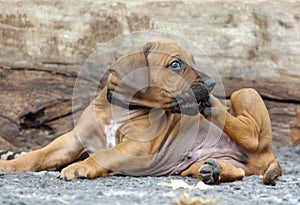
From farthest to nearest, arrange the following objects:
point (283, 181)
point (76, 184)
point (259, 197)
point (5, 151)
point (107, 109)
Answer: point (5, 151) < point (107, 109) < point (283, 181) < point (76, 184) < point (259, 197)

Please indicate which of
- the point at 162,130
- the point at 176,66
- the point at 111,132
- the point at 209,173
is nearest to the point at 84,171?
the point at 111,132

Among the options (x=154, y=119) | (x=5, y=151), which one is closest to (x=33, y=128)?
(x=5, y=151)

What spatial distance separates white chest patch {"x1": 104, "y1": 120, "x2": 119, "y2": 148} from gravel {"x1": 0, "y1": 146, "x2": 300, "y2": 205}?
0.43m

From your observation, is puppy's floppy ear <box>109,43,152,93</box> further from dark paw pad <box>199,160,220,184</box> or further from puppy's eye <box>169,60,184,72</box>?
dark paw pad <box>199,160,220,184</box>

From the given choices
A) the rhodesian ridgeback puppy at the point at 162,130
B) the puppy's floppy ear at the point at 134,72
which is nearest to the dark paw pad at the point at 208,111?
the rhodesian ridgeback puppy at the point at 162,130

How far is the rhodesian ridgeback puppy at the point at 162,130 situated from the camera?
559 centimetres

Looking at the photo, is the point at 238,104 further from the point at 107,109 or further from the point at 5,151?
the point at 5,151

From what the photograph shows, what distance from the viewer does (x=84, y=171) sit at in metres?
5.39

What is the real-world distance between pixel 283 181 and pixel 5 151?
8.48 ft

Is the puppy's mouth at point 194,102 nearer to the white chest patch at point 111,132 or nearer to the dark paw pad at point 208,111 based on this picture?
the dark paw pad at point 208,111

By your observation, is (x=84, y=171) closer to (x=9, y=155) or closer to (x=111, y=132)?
(x=111, y=132)

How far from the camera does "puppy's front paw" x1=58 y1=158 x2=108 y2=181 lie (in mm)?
5367

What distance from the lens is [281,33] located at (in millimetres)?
7258

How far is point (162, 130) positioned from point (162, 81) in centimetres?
41
